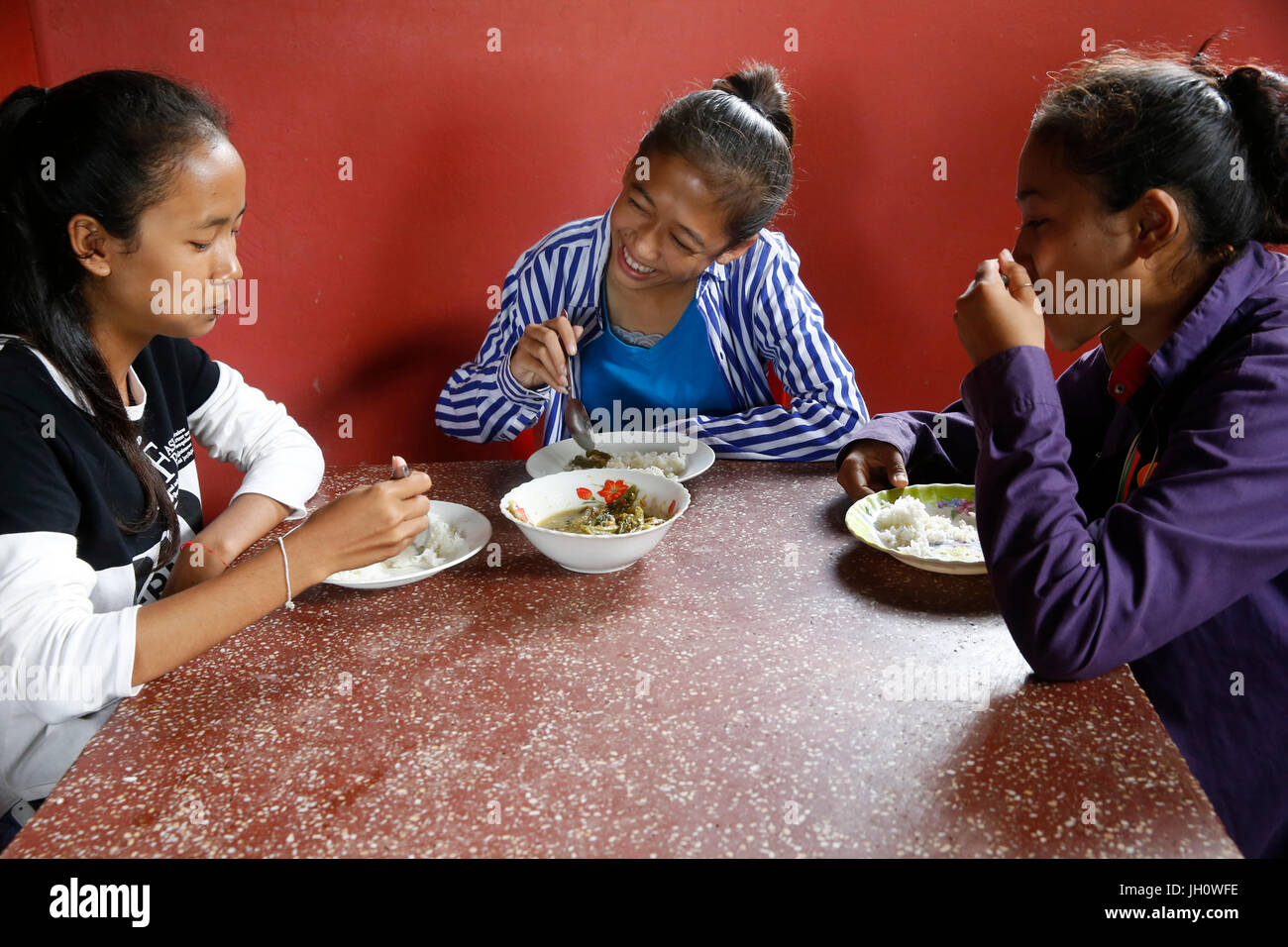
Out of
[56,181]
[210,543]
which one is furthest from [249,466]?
[56,181]

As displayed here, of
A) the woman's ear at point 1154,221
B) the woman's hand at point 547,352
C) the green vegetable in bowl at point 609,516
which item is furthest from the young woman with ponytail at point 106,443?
the woman's ear at point 1154,221

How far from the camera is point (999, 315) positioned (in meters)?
1.16

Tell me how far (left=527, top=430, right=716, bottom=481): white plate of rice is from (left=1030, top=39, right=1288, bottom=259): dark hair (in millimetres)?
826

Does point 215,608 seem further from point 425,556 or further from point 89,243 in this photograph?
point 89,243

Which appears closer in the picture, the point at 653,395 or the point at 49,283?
the point at 49,283

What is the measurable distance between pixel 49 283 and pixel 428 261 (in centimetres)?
121

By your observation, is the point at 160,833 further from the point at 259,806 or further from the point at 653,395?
the point at 653,395

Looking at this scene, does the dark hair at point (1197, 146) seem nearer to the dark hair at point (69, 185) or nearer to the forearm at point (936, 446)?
the forearm at point (936, 446)

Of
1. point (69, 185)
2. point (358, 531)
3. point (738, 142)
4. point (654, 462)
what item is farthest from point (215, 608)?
point (738, 142)

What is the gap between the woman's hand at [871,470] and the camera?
1.56m

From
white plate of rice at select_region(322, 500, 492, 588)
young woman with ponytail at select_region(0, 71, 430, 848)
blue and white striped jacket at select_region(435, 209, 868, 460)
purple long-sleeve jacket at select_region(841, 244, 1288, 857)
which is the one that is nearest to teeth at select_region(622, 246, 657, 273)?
blue and white striped jacket at select_region(435, 209, 868, 460)

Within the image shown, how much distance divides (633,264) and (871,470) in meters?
0.71

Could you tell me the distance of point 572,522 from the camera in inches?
56.3
